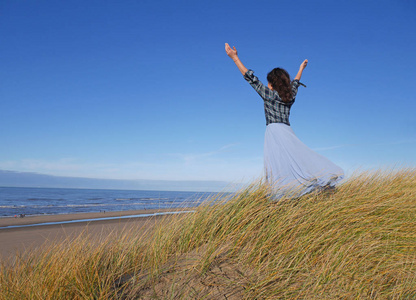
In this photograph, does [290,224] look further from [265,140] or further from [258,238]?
[265,140]

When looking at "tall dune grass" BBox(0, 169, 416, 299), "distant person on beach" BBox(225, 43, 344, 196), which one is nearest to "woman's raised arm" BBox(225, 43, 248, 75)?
"distant person on beach" BBox(225, 43, 344, 196)

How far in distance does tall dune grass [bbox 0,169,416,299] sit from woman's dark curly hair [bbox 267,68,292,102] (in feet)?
4.48

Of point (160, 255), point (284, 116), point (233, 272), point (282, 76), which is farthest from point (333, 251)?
point (282, 76)

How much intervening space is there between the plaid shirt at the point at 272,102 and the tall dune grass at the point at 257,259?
1.13 m

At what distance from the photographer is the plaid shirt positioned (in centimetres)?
409

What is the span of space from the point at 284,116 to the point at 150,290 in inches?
114

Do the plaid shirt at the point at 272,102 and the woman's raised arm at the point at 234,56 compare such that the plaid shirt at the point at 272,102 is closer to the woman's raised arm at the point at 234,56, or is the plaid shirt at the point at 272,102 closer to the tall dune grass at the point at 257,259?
the woman's raised arm at the point at 234,56

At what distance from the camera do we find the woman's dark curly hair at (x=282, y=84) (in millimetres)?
4074

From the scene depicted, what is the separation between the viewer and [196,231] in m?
3.35

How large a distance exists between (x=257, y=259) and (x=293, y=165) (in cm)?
165

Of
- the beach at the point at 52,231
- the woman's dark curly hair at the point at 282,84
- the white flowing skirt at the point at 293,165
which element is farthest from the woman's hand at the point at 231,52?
the beach at the point at 52,231

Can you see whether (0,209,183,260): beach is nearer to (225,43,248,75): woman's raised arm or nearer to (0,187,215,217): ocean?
(0,187,215,217): ocean

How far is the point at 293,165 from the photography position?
3992 millimetres

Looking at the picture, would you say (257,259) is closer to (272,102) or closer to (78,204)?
(272,102)
